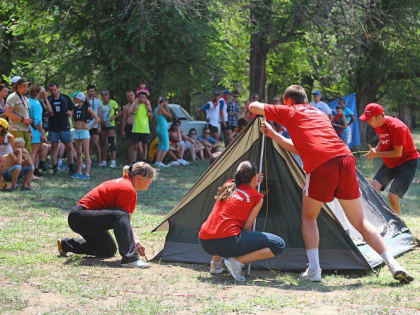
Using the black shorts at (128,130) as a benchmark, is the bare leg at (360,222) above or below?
below

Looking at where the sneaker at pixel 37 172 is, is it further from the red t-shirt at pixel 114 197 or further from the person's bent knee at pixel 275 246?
the person's bent knee at pixel 275 246

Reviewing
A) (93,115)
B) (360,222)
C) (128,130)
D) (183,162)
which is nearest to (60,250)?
(360,222)

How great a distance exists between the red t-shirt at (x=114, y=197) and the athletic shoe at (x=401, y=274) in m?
2.54

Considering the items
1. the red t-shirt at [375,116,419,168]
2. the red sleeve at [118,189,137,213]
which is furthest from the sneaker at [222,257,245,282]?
the red t-shirt at [375,116,419,168]

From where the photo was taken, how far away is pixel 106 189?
251 inches

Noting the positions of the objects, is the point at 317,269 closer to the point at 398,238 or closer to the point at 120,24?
the point at 398,238

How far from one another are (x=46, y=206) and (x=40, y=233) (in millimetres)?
1804

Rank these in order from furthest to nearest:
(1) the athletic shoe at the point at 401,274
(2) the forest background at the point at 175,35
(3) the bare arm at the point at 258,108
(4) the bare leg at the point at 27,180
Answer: (2) the forest background at the point at 175,35 → (4) the bare leg at the point at 27,180 → (3) the bare arm at the point at 258,108 → (1) the athletic shoe at the point at 401,274

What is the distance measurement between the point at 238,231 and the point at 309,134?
1085mm

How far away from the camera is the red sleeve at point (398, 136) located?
295 inches

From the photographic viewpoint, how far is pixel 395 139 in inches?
297

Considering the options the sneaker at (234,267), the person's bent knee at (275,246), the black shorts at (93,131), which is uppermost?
the black shorts at (93,131)

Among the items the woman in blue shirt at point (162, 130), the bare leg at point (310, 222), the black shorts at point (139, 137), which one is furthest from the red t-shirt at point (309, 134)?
the woman in blue shirt at point (162, 130)

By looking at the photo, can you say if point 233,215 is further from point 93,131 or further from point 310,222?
point 93,131
